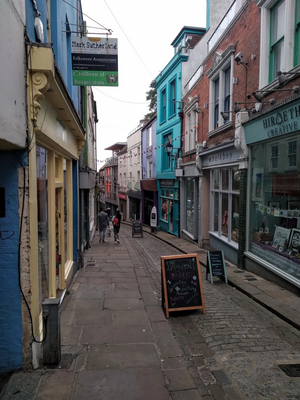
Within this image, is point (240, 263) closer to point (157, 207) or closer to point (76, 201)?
point (76, 201)

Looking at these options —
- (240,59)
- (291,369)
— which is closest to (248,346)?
(291,369)

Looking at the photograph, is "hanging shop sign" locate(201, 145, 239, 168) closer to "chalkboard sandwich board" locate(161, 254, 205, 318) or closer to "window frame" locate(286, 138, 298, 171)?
"window frame" locate(286, 138, 298, 171)

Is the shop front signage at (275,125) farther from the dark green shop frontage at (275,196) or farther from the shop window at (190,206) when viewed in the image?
the shop window at (190,206)

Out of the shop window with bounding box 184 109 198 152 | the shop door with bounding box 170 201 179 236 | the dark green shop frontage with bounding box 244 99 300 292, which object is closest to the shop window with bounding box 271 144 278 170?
the dark green shop frontage with bounding box 244 99 300 292

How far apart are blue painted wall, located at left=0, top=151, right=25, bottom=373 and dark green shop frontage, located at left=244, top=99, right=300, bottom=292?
5789mm

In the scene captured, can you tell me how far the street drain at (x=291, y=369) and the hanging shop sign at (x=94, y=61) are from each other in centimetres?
549

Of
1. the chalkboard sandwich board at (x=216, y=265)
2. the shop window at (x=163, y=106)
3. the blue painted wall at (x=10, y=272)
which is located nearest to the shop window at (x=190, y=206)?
the shop window at (x=163, y=106)

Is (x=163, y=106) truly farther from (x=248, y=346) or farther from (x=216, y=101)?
(x=248, y=346)

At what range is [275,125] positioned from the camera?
791 centimetres

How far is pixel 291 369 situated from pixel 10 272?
378 cm

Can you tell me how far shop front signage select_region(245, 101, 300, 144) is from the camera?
7066mm

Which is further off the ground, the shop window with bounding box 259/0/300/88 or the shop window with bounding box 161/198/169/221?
the shop window with bounding box 259/0/300/88

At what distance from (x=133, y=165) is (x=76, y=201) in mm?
23612

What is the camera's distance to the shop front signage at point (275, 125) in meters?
7.07
